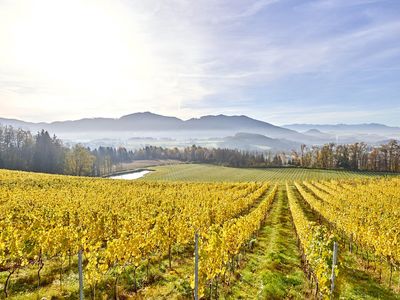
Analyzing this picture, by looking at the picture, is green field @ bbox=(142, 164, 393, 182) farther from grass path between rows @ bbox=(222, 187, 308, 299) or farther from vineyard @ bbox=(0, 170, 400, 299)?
vineyard @ bbox=(0, 170, 400, 299)

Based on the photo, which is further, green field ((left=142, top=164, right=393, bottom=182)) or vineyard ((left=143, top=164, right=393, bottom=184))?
green field ((left=142, top=164, right=393, bottom=182))

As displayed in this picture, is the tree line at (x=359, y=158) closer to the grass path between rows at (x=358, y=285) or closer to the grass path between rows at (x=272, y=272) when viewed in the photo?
the grass path between rows at (x=272, y=272)

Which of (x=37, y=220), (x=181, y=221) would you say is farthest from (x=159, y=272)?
(x=37, y=220)

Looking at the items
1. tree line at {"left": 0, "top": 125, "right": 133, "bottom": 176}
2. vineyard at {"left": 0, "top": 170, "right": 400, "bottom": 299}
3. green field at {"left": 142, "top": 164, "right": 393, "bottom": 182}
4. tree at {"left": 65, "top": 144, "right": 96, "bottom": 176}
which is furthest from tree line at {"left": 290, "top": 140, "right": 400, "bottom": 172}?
vineyard at {"left": 0, "top": 170, "right": 400, "bottom": 299}

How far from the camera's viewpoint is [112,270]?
45.1ft

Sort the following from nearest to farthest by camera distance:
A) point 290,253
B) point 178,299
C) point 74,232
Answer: point 178,299, point 74,232, point 290,253

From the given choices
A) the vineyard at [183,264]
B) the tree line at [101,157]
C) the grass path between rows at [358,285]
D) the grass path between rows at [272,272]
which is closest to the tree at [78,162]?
the tree line at [101,157]

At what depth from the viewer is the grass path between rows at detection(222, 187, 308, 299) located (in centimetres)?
1209

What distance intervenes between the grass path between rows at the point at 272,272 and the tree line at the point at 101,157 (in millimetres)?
79038

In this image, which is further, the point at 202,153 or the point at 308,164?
the point at 202,153

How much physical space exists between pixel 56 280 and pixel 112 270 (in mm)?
2391

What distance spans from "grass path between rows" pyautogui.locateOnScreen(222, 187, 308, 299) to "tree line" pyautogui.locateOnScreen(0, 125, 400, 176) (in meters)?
79.0

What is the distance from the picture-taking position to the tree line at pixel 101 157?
279 ft

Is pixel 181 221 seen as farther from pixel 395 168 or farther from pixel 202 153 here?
pixel 202 153
